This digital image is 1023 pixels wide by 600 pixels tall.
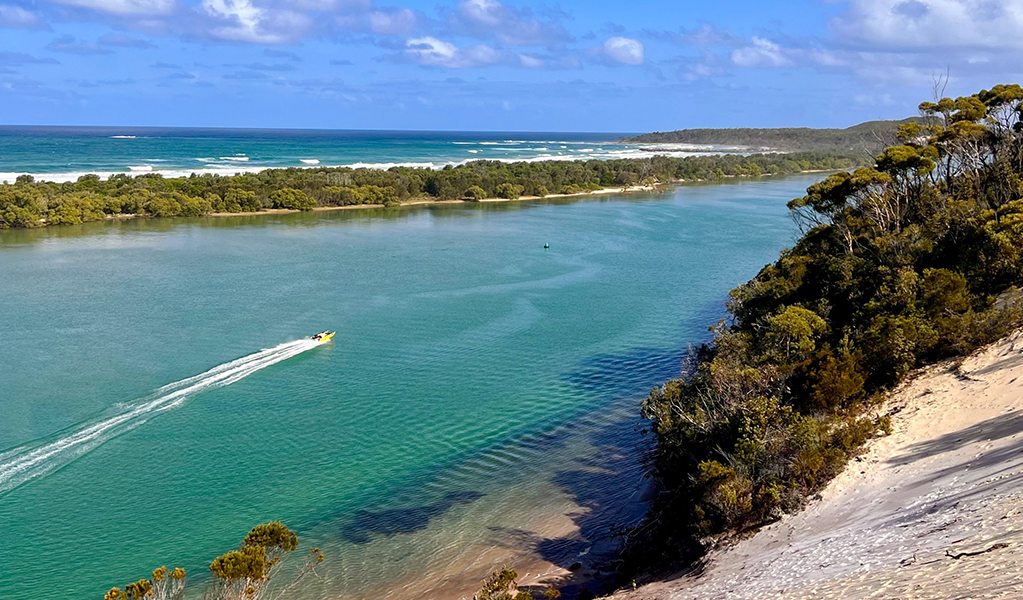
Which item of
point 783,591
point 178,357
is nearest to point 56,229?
Answer: point 178,357

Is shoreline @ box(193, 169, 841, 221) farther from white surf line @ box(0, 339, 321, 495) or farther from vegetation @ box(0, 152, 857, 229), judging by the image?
white surf line @ box(0, 339, 321, 495)

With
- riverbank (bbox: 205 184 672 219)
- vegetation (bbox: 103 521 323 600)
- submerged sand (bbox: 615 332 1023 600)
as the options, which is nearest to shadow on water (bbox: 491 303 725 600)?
submerged sand (bbox: 615 332 1023 600)

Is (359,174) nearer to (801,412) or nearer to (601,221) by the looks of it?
(601,221)

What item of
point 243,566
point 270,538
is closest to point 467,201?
point 270,538

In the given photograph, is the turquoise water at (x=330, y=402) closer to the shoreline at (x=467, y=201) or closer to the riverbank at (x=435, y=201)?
the shoreline at (x=467, y=201)

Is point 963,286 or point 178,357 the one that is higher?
point 963,286

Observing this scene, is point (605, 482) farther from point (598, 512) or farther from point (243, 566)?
point (243, 566)
